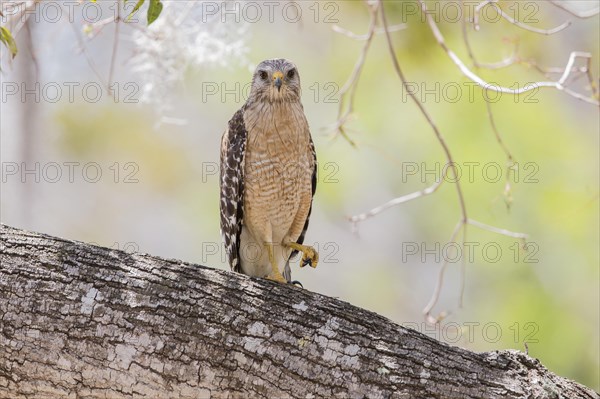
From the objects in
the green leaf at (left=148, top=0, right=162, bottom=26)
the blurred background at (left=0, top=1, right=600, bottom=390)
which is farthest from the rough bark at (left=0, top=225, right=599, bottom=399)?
the blurred background at (left=0, top=1, right=600, bottom=390)

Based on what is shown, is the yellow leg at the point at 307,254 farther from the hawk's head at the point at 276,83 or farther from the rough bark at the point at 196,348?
the rough bark at the point at 196,348

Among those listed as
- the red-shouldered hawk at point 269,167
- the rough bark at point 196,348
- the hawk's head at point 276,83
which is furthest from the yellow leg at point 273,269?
the rough bark at point 196,348

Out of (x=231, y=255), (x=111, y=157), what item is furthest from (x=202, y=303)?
(x=111, y=157)

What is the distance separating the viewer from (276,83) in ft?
16.0

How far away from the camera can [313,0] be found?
10414 millimetres

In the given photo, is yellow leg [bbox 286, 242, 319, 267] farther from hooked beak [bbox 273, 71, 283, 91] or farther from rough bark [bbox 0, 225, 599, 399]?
rough bark [bbox 0, 225, 599, 399]

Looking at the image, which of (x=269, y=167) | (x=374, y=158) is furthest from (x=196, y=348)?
(x=374, y=158)

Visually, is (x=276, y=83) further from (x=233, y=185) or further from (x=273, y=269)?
(x=273, y=269)

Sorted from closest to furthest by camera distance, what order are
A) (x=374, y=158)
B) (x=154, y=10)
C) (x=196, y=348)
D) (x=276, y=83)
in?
(x=196, y=348) → (x=154, y=10) → (x=276, y=83) → (x=374, y=158)

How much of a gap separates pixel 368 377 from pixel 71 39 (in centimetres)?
740

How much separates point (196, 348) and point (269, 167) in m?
1.92

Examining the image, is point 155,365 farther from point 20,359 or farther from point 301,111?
point 301,111

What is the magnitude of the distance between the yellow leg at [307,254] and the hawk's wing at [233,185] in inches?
14.5

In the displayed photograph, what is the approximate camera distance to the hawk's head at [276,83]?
193 inches
